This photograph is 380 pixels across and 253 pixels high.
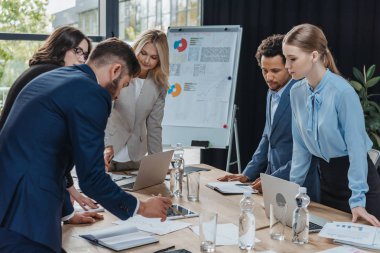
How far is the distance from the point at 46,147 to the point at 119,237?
468 mm

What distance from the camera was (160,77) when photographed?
3174 millimetres

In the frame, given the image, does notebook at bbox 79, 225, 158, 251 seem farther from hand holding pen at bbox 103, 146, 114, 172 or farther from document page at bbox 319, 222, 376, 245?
hand holding pen at bbox 103, 146, 114, 172

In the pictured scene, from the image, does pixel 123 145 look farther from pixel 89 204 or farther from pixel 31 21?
pixel 31 21

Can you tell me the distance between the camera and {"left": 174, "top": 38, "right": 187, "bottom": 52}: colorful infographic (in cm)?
483

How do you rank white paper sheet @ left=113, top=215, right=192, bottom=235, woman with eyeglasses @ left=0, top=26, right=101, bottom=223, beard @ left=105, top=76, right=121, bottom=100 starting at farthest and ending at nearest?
1. woman with eyeglasses @ left=0, top=26, right=101, bottom=223
2. white paper sheet @ left=113, top=215, right=192, bottom=235
3. beard @ left=105, top=76, right=121, bottom=100

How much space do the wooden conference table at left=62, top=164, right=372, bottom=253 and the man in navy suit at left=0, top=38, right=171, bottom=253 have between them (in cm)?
22

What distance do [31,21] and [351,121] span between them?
3450mm

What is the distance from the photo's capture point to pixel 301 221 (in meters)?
1.83

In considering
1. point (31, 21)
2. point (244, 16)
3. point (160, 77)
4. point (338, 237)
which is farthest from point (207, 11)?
point (338, 237)

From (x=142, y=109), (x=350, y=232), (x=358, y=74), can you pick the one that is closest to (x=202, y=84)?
(x=358, y=74)

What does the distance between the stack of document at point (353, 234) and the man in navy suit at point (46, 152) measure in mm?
841

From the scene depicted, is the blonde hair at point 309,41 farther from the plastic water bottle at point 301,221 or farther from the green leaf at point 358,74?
the green leaf at point 358,74

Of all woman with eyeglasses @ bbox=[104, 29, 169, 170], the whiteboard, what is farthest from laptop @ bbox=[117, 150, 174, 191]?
the whiteboard

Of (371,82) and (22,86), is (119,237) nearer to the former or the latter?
(22,86)
